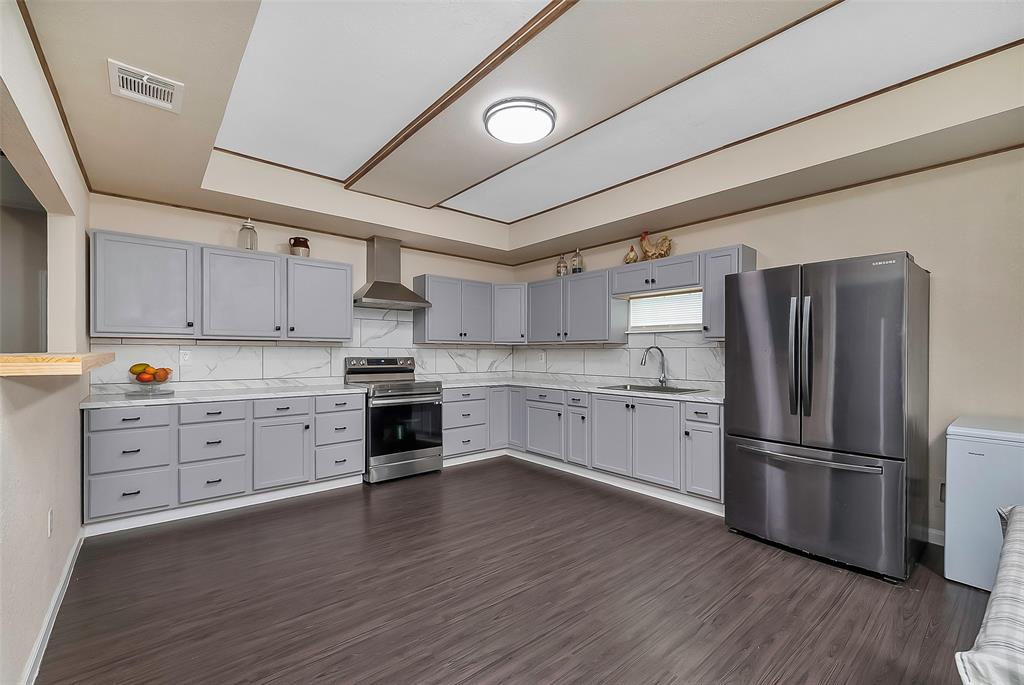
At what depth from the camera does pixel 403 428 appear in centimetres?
463

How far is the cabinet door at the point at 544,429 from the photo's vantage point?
489cm

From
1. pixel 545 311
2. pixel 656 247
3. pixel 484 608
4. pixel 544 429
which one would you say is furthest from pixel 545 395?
pixel 484 608

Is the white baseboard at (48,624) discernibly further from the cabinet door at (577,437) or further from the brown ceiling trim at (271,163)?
the cabinet door at (577,437)

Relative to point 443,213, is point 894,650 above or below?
below

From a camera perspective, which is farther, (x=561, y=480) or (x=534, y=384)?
(x=534, y=384)

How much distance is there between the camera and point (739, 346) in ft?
10.7

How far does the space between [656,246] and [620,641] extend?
138 inches

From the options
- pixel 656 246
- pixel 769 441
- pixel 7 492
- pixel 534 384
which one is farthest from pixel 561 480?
pixel 7 492

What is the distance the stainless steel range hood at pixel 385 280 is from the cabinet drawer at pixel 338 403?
39.1 inches

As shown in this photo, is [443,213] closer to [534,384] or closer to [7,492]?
[534,384]

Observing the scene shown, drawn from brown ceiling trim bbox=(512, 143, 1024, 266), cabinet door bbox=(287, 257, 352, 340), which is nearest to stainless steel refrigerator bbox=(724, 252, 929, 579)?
brown ceiling trim bbox=(512, 143, 1024, 266)

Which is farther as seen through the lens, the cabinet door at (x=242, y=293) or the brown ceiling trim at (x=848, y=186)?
the cabinet door at (x=242, y=293)

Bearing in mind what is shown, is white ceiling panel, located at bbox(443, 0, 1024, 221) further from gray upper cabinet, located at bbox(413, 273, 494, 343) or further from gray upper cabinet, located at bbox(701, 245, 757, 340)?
gray upper cabinet, located at bbox(413, 273, 494, 343)

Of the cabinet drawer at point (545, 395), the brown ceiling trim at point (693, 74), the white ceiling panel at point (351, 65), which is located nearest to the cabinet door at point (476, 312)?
the cabinet drawer at point (545, 395)
